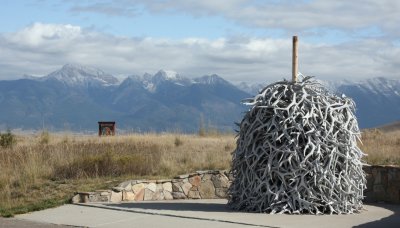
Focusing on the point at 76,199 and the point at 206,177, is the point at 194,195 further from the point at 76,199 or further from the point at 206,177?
the point at 76,199

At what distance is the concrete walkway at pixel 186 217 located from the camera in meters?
13.0

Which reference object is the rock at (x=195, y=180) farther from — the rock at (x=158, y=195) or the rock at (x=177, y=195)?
the rock at (x=158, y=195)

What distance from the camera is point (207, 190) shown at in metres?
17.7

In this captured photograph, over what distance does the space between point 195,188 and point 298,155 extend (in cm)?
426

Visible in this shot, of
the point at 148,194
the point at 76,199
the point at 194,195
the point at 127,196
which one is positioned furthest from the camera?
the point at 194,195

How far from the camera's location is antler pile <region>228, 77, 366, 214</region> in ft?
45.7

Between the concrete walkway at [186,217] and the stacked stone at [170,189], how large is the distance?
73cm

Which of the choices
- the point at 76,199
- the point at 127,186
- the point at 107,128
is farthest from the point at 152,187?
the point at 107,128

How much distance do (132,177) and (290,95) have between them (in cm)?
559

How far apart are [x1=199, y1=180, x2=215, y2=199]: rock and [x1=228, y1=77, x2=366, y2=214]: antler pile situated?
9.46 ft

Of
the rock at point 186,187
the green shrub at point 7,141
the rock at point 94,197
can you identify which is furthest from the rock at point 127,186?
the green shrub at point 7,141

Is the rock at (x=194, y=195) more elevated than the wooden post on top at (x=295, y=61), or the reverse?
the wooden post on top at (x=295, y=61)

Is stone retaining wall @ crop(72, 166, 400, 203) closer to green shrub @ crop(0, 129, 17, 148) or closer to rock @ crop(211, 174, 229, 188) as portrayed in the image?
rock @ crop(211, 174, 229, 188)

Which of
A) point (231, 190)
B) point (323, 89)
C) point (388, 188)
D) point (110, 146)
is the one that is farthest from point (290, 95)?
point (110, 146)
